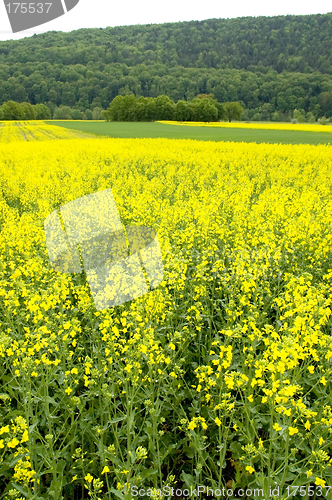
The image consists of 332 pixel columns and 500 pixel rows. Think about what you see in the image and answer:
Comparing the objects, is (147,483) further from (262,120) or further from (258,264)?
(262,120)

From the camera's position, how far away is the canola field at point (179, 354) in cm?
269

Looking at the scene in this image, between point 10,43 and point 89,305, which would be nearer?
point 89,305

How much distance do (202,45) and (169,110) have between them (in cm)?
10745

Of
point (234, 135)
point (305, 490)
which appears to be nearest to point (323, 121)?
point (234, 135)

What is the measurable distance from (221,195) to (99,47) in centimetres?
16566

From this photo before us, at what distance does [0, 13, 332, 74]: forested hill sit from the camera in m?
136

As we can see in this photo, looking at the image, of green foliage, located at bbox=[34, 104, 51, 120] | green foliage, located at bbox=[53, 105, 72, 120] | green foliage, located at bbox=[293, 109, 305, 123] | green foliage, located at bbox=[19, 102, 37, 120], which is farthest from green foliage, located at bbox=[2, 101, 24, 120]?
green foliage, located at bbox=[293, 109, 305, 123]

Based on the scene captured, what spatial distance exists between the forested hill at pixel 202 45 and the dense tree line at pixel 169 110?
217 ft

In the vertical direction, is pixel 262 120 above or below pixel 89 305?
below

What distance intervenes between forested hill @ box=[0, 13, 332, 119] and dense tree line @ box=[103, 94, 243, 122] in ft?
61.1

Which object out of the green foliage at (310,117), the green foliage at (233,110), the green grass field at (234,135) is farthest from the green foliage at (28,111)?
the green foliage at (310,117)

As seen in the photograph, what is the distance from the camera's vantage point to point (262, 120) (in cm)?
9525

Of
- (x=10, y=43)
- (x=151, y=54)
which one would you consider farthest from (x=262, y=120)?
(x=10, y=43)

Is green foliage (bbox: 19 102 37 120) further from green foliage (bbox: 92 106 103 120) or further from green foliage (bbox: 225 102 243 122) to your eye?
green foliage (bbox: 225 102 243 122)
